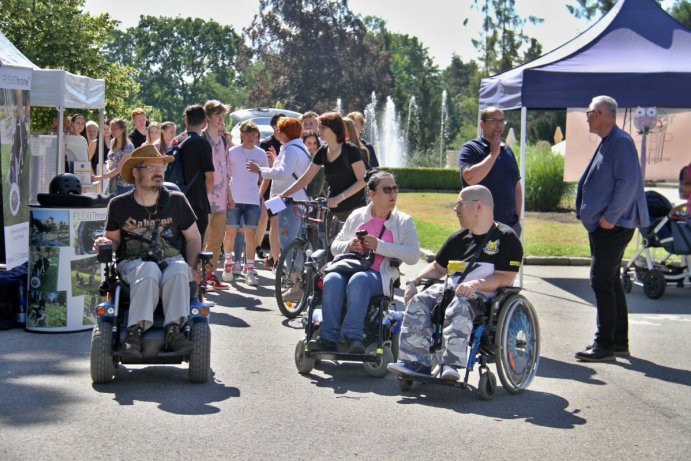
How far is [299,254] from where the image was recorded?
10.7 m

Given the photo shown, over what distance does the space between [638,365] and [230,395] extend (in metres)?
3.35

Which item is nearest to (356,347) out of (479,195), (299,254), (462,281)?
(462,281)

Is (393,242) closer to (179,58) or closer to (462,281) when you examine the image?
(462,281)

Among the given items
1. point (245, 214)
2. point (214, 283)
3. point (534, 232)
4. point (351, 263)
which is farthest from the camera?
point (534, 232)

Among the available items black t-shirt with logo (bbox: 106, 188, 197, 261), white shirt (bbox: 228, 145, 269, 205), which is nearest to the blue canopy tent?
white shirt (bbox: 228, 145, 269, 205)

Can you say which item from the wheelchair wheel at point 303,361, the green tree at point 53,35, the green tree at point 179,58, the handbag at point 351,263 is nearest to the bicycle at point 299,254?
the handbag at point 351,263

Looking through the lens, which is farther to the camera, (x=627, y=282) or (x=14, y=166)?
(x=627, y=282)

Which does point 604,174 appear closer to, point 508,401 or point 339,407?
point 508,401

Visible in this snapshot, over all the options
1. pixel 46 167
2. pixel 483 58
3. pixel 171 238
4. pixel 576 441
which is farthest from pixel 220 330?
pixel 483 58

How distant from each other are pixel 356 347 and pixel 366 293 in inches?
15.7

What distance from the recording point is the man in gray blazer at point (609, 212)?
8.60 metres

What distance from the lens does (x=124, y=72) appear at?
3322cm

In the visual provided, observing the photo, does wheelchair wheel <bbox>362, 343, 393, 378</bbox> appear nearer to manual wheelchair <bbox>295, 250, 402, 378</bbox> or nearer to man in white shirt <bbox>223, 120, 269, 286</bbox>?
manual wheelchair <bbox>295, 250, 402, 378</bbox>

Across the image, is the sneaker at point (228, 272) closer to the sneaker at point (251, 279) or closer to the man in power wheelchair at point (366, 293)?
the sneaker at point (251, 279)
